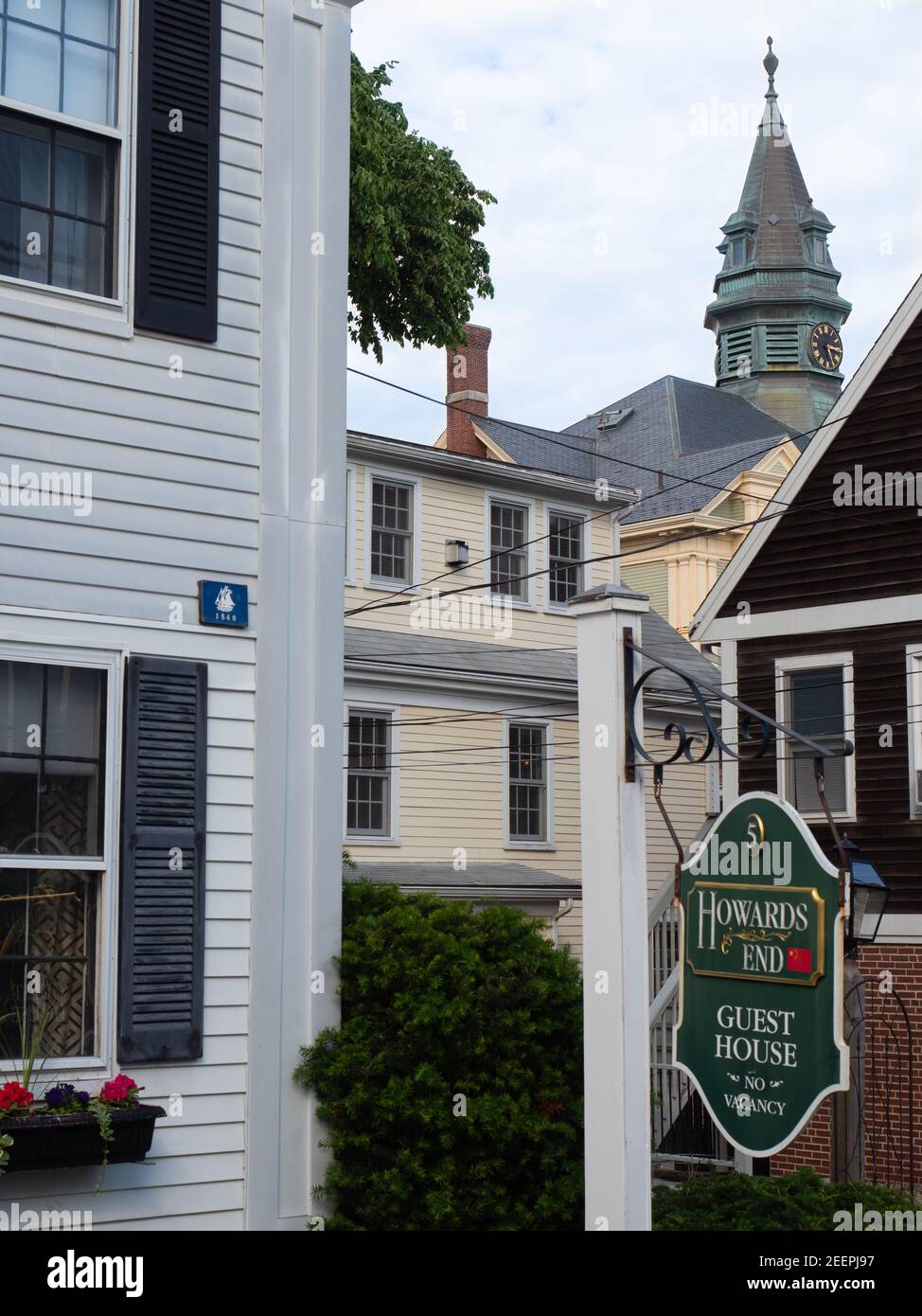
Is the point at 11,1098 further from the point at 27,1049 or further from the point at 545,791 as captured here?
the point at 545,791

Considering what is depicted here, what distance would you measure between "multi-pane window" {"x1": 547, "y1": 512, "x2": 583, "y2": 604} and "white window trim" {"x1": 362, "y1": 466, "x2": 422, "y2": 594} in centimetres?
264

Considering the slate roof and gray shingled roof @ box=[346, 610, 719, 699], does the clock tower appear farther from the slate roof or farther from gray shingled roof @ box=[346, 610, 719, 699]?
gray shingled roof @ box=[346, 610, 719, 699]


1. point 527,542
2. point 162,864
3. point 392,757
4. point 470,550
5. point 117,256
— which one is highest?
point 527,542

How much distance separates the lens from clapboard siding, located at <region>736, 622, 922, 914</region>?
1716cm

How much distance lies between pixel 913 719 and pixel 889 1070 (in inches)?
148

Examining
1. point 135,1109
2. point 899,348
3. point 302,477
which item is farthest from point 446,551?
point 135,1109

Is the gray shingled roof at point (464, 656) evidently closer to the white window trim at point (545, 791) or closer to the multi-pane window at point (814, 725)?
the white window trim at point (545, 791)

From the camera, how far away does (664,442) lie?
149 ft

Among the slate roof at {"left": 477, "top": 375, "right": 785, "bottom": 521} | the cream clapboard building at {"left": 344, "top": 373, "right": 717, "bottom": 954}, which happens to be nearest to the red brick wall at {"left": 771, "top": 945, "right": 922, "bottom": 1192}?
the cream clapboard building at {"left": 344, "top": 373, "right": 717, "bottom": 954}

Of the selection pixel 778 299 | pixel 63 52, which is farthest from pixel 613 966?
pixel 778 299

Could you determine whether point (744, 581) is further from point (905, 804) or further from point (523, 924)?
point (523, 924)

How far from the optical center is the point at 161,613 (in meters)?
7.37

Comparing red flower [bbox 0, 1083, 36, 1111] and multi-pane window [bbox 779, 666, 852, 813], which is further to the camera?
multi-pane window [bbox 779, 666, 852, 813]

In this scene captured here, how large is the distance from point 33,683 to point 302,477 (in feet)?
5.91
